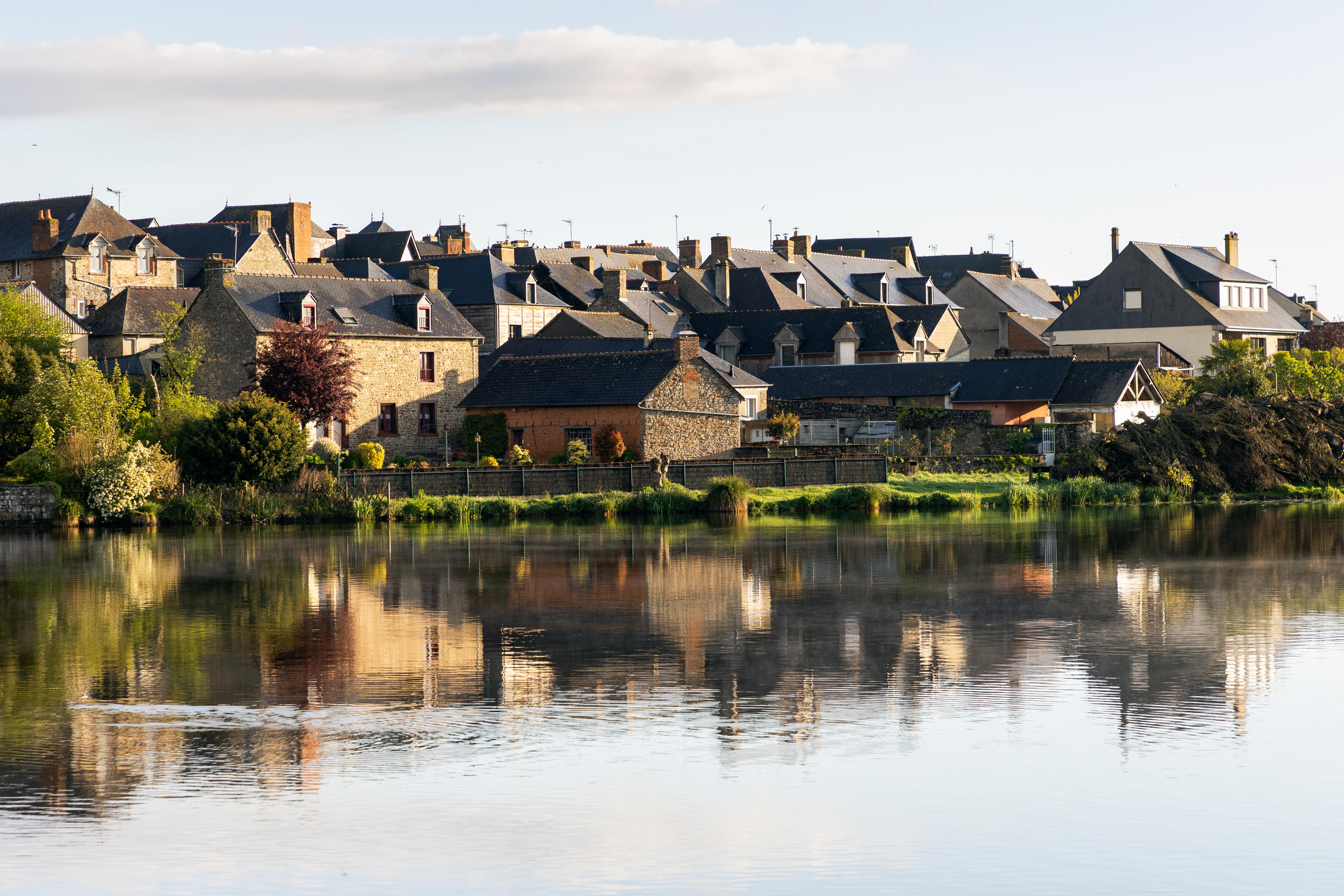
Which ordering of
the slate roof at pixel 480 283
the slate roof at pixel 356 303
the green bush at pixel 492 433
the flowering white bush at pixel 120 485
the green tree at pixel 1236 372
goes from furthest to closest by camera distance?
the slate roof at pixel 480 283 < the green tree at pixel 1236 372 < the green bush at pixel 492 433 < the slate roof at pixel 356 303 < the flowering white bush at pixel 120 485

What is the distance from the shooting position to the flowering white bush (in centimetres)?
3891

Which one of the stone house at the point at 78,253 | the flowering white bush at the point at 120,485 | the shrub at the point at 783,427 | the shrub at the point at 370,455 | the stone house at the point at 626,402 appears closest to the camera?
the flowering white bush at the point at 120,485

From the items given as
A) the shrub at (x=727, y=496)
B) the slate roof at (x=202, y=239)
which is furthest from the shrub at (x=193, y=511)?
the slate roof at (x=202, y=239)

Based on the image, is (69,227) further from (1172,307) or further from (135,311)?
(1172,307)

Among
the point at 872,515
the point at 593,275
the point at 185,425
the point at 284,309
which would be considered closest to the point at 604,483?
the point at 872,515

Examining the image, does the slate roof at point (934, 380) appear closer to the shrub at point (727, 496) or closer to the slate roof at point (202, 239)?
the shrub at point (727, 496)

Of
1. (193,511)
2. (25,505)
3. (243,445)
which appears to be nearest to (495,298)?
(243,445)

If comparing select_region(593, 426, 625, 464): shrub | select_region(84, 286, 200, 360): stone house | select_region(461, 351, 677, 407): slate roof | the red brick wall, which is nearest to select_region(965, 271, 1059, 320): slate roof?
select_region(461, 351, 677, 407): slate roof

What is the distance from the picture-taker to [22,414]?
4384 centimetres

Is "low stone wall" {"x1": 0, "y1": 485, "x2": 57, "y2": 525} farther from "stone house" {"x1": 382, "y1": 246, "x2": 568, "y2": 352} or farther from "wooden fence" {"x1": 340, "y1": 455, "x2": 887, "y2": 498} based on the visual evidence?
"stone house" {"x1": 382, "y1": 246, "x2": 568, "y2": 352}

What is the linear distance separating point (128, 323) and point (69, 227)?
12604mm

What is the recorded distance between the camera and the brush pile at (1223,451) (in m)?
45.8

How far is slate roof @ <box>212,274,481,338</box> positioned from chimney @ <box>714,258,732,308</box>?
24.0m

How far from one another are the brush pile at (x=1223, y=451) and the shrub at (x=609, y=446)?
13.9 metres
